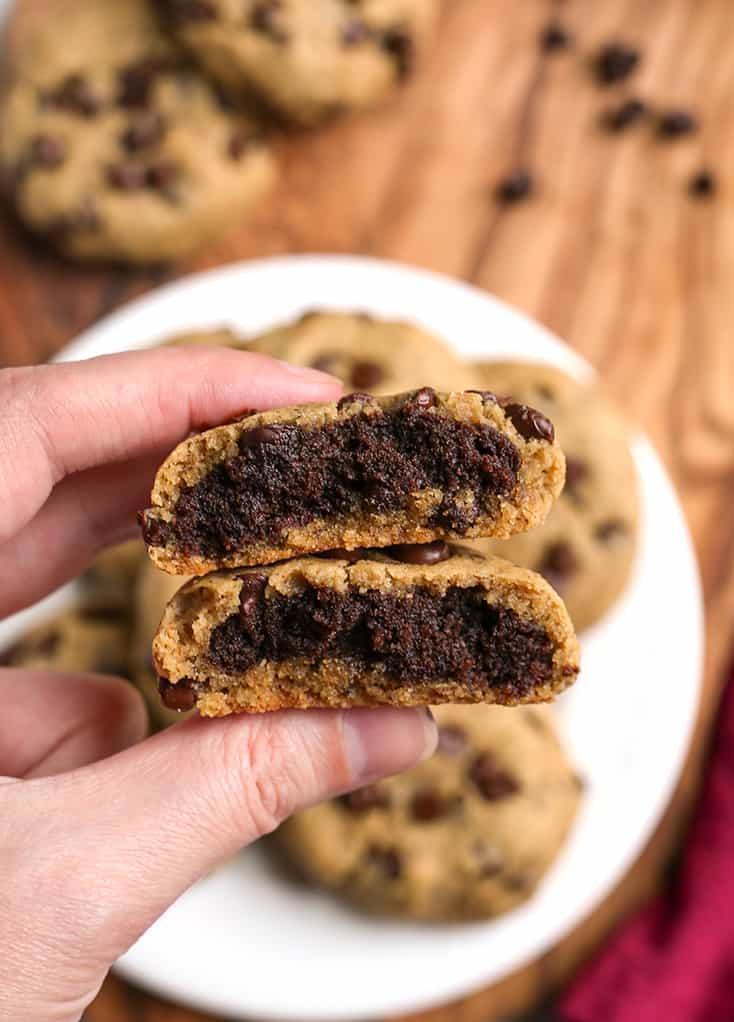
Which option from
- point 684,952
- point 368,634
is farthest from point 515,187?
point 684,952

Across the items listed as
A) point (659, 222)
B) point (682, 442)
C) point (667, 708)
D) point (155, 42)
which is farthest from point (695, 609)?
point (155, 42)

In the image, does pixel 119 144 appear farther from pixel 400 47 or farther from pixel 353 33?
pixel 400 47

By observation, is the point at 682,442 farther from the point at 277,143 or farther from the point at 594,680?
the point at 277,143

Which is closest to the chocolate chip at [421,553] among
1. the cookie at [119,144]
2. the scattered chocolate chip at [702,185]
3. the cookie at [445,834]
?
the cookie at [445,834]

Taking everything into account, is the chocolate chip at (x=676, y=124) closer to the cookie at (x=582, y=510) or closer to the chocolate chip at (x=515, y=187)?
the chocolate chip at (x=515, y=187)

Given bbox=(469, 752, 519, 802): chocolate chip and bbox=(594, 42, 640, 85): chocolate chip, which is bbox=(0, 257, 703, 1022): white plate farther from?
bbox=(594, 42, 640, 85): chocolate chip

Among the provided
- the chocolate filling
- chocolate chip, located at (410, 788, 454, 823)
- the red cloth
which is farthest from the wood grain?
the chocolate filling
